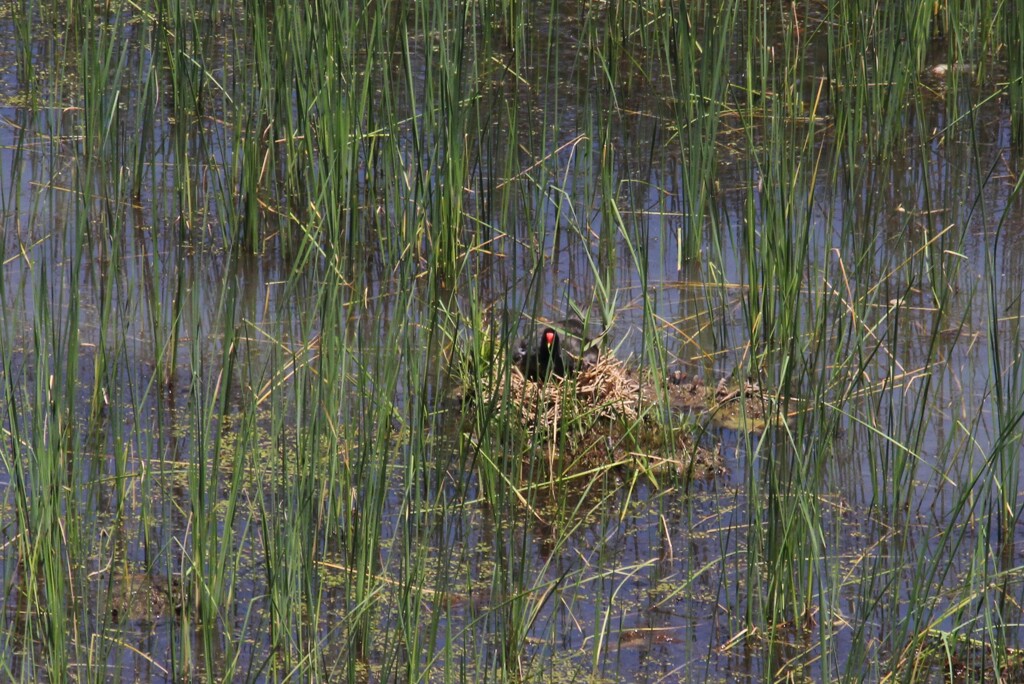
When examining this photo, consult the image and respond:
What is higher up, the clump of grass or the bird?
the bird

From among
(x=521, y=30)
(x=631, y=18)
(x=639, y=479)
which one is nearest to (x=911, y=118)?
(x=631, y=18)

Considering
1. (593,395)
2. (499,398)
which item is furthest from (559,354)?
(499,398)

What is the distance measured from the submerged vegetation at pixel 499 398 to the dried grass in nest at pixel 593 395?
12 mm

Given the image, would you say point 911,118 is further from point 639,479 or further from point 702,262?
point 639,479

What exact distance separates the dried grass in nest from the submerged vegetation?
0.01 m

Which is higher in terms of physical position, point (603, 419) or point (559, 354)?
point (559, 354)

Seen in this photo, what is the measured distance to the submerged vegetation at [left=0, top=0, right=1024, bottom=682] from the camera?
267 cm

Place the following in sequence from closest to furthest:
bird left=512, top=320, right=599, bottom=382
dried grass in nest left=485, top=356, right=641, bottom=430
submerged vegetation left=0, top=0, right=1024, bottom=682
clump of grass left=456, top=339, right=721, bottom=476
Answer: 1. submerged vegetation left=0, top=0, right=1024, bottom=682
2. clump of grass left=456, top=339, right=721, bottom=476
3. dried grass in nest left=485, top=356, right=641, bottom=430
4. bird left=512, top=320, right=599, bottom=382

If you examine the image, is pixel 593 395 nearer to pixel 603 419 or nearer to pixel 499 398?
pixel 603 419

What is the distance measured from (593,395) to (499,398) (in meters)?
0.51

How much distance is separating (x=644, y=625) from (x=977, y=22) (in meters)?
3.79

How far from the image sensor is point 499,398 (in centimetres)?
349

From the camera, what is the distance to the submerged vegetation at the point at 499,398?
2666mm

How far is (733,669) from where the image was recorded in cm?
285
